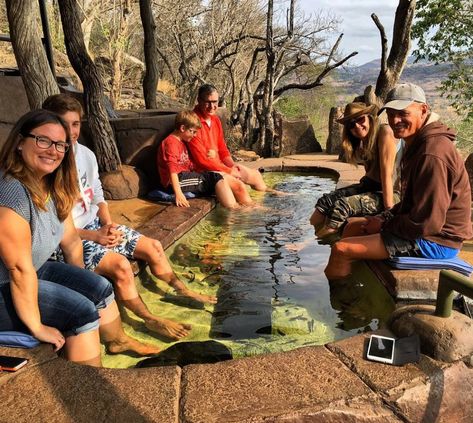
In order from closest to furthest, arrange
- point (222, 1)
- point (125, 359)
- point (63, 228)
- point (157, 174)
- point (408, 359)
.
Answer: point (408, 359) < point (63, 228) < point (125, 359) < point (157, 174) < point (222, 1)

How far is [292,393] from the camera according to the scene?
6.11ft

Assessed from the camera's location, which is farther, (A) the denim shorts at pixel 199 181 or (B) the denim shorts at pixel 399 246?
(A) the denim shorts at pixel 199 181

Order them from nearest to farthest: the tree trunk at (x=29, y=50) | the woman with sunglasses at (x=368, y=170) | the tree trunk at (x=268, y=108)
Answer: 1. the woman with sunglasses at (x=368, y=170)
2. the tree trunk at (x=29, y=50)
3. the tree trunk at (x=268, y=108)

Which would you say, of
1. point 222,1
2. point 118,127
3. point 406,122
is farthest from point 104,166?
point 222,1

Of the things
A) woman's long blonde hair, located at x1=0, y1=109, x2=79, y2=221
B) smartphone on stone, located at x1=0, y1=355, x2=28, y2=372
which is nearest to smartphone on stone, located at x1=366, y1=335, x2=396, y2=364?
smartphone on stone, located at x1=0, y1=355, x2=28, y2=372

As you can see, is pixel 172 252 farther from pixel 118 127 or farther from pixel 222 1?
pixel 222 1

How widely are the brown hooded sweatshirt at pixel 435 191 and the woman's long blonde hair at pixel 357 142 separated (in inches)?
44.9

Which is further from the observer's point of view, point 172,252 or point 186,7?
point 186,7

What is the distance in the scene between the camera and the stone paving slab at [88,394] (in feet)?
5.65

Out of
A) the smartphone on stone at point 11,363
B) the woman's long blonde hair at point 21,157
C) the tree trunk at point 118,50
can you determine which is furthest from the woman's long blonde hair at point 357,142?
the tree trunk at point 118,50

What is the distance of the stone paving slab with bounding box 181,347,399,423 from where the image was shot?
1749 millimetres

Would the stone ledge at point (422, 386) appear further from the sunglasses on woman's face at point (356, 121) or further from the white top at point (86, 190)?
the sunglasses on woman's face at point (356, 121)

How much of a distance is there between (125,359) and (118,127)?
413 centimetres

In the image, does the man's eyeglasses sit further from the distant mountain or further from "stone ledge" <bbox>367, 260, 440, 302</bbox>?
the distant mountain
